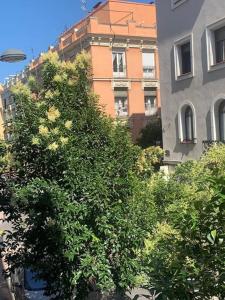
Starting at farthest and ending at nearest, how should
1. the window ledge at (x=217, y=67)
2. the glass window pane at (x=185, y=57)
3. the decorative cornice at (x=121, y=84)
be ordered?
the decorative cornice at (x=121, y=84) < the glass window pane at (x=185, y=57) < the window ledge at (x=217, y=67)

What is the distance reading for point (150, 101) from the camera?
3959cm

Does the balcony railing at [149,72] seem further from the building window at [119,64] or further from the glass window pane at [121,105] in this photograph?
the glass window pane at [121,105]

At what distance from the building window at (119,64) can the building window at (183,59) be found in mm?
16842

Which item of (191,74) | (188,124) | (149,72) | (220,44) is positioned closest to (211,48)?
(220,44)

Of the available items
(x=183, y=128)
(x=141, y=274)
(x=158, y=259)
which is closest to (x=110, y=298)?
(x=141, y=274)

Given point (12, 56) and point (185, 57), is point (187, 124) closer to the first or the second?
point (185, 57)

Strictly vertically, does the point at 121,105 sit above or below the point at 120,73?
below

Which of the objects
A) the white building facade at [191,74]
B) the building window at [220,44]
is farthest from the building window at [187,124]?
the building window at [220,44]

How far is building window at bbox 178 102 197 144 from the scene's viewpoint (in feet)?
66.5

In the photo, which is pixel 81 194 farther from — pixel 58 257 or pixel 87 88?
pixel 87 88

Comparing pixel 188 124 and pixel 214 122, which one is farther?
pixel 188 124

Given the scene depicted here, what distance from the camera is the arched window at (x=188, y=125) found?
20562 millimetres

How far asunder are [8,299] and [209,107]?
10986mm

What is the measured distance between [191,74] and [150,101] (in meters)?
19.9
